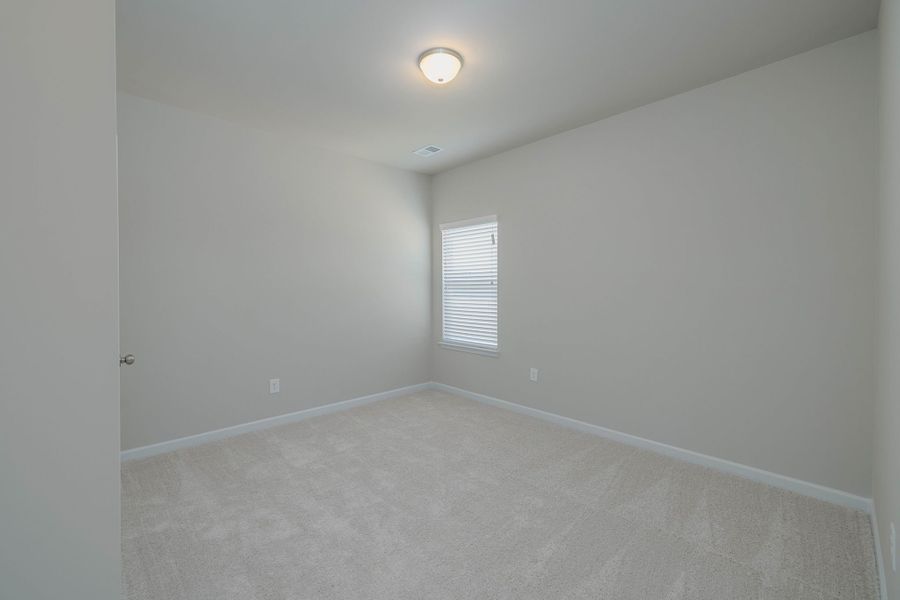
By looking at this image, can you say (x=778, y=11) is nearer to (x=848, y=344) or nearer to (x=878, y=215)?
(x=878, y=215)

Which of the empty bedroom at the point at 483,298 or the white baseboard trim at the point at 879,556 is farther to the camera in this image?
the white baseboard trim at the point at 879,556

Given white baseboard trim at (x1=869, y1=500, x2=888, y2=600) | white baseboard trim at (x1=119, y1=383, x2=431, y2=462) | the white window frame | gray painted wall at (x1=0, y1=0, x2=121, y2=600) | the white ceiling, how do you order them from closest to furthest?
gray painted wall at (x1=0, y1=0, x2=121, y2=600) → white baseboard trim at (x1=869, y1=500, x2=888, y2=600) → the white ceiling → white baseboard trim at (x1=119, y1=383, x2=431, y2=462) → the white window frame

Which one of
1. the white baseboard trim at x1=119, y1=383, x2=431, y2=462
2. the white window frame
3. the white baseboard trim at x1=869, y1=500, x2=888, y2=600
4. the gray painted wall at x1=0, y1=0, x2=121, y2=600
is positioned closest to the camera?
the gray painted wall at x1=0, y1=0, x2=121, y2=600

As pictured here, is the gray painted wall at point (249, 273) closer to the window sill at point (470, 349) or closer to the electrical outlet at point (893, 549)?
the window sill at point (470, 349)

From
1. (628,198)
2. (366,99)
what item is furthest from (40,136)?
(628,198)

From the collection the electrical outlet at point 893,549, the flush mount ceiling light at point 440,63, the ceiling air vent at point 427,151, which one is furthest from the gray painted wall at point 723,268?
the flush mount ceiling light at point 440,63

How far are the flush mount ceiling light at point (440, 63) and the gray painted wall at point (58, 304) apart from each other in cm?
156

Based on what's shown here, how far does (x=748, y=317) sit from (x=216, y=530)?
3.34 metres

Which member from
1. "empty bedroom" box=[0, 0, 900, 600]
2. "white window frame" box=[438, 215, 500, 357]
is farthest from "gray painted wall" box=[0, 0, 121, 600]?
"white window frame" box=[438, 215, 500, 357]

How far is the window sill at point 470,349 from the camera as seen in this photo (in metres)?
4.28

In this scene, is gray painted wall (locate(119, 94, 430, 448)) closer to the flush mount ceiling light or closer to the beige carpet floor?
the beige carpet floor

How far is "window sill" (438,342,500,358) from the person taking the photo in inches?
169

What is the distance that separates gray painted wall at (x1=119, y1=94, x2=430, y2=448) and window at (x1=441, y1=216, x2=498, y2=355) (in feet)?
1.32

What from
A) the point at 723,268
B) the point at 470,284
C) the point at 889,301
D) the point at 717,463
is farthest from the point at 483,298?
the point at 889,301
